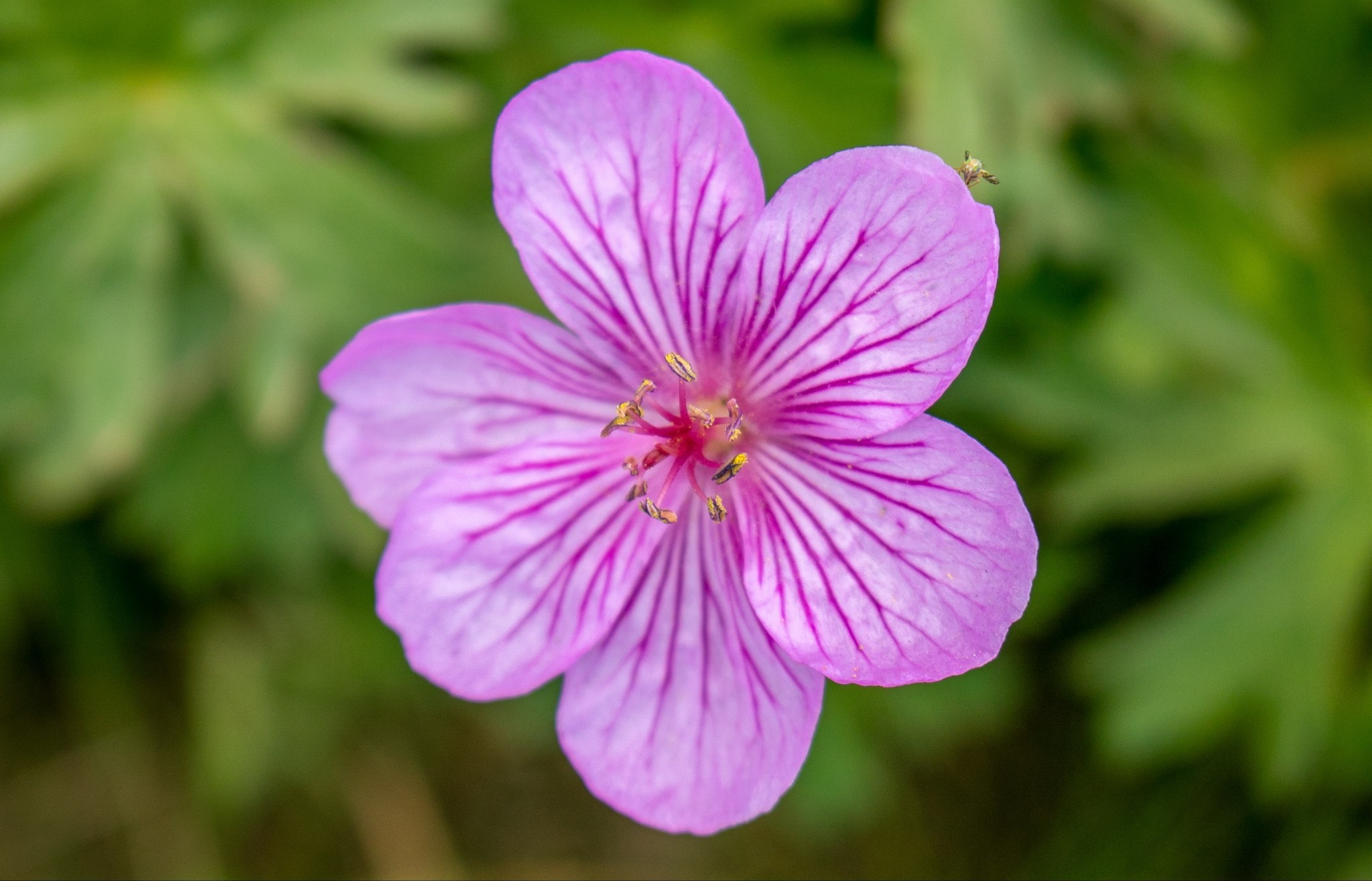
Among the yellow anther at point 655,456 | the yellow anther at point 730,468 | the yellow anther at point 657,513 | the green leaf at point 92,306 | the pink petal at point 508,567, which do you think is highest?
the yellow anther at point 730,468

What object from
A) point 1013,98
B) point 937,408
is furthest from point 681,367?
point 1013,98

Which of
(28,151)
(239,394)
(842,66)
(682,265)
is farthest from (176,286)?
(682,265)

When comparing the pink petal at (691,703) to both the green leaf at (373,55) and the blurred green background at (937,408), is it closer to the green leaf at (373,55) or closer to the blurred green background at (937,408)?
the blurred green background at (937,408)

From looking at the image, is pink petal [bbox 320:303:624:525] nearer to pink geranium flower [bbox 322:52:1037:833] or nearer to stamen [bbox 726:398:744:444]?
pink geranium flower [bbox 322:52:1037:833]

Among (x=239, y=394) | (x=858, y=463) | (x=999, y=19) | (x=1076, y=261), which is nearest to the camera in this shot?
(x=858, y=463)

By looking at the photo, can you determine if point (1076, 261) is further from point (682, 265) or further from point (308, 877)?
point (308, 877)

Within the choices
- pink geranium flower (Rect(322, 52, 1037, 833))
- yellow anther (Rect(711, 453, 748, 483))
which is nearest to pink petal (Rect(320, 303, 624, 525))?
pink geranium flower (Rect(322, 52, 1037, 833))

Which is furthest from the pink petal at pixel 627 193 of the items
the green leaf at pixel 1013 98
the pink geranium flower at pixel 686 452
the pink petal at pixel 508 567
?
the green leaf at pixel 1013 98
